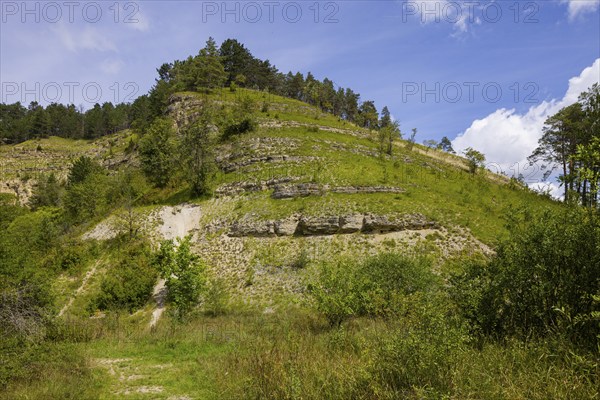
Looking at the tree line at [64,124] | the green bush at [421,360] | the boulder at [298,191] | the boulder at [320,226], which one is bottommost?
the green bush at [421,360]

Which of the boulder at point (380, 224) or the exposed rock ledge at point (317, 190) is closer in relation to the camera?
the boulder at point (380, 224)

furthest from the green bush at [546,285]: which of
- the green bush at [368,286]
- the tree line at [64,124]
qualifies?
the tree line at [64,124]

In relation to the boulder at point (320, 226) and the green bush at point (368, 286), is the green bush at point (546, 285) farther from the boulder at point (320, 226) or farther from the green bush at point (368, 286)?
the boulder at point (320, 226)

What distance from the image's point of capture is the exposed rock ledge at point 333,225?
3378 centimetres

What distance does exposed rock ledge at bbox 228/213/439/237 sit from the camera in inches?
1330

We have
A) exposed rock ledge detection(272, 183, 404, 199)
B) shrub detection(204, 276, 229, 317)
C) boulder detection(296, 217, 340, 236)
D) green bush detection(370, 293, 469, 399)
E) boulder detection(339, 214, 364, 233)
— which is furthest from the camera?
exposed rock ledge detection(272, 183, 404, 199)

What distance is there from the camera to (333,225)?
34.7 meters

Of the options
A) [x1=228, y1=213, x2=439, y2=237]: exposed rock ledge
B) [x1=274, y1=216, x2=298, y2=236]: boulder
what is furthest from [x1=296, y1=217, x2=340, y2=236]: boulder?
[x1=274, y1=216, x2=298, y2=236]: boulder

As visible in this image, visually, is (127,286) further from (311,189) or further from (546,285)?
(546,285)

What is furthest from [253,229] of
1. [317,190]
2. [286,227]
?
[317,190]

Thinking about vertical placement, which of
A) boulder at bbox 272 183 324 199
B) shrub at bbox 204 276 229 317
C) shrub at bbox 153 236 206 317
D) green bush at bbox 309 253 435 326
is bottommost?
shrub at bbox 204 276 229 317

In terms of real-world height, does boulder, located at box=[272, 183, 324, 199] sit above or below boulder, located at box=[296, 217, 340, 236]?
above

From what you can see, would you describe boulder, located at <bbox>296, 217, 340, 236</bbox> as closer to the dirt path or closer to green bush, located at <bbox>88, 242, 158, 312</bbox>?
green bush, located at <bbox>88, 242, 158, 312</bbox>

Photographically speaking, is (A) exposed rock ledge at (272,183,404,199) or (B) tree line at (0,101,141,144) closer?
(A) exposed rock ledge at (272,183,404,199)
